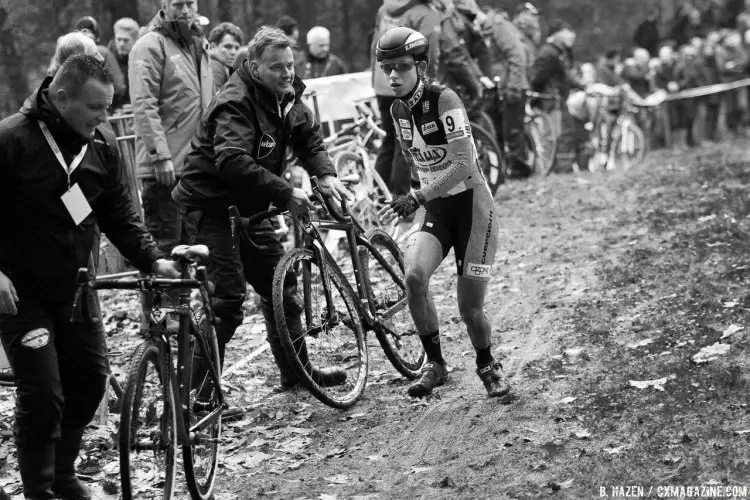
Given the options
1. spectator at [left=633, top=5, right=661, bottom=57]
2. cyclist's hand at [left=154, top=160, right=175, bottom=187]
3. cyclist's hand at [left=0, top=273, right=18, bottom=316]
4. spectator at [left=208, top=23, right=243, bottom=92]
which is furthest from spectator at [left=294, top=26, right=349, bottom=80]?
spectator at [left=633, top=5, right=661, bottom=57]

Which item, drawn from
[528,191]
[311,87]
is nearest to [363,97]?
[311,87]

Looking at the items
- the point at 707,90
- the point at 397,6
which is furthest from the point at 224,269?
the point at 707,90

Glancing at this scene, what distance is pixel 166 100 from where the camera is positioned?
840cm

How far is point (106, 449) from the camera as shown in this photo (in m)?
6.78

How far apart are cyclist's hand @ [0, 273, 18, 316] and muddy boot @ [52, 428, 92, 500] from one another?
86 cm

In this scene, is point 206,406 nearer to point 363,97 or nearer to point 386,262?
point 386,262

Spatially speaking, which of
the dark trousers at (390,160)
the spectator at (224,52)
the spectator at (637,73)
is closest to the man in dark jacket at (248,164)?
the spectator at (224,52)

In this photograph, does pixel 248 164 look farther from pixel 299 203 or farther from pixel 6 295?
pixel 6 295

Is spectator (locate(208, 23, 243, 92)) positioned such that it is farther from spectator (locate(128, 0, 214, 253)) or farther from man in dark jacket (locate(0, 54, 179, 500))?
man in dark jacket (locate(0, 54, 179, 500))

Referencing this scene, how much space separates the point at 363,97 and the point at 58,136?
7618 millimetres

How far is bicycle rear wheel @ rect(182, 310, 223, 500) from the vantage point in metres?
5.40

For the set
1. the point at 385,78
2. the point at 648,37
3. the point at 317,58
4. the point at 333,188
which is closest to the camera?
the point at 333,188

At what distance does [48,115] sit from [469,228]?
105 inches

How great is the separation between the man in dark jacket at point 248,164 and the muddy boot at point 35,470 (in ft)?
6.31
